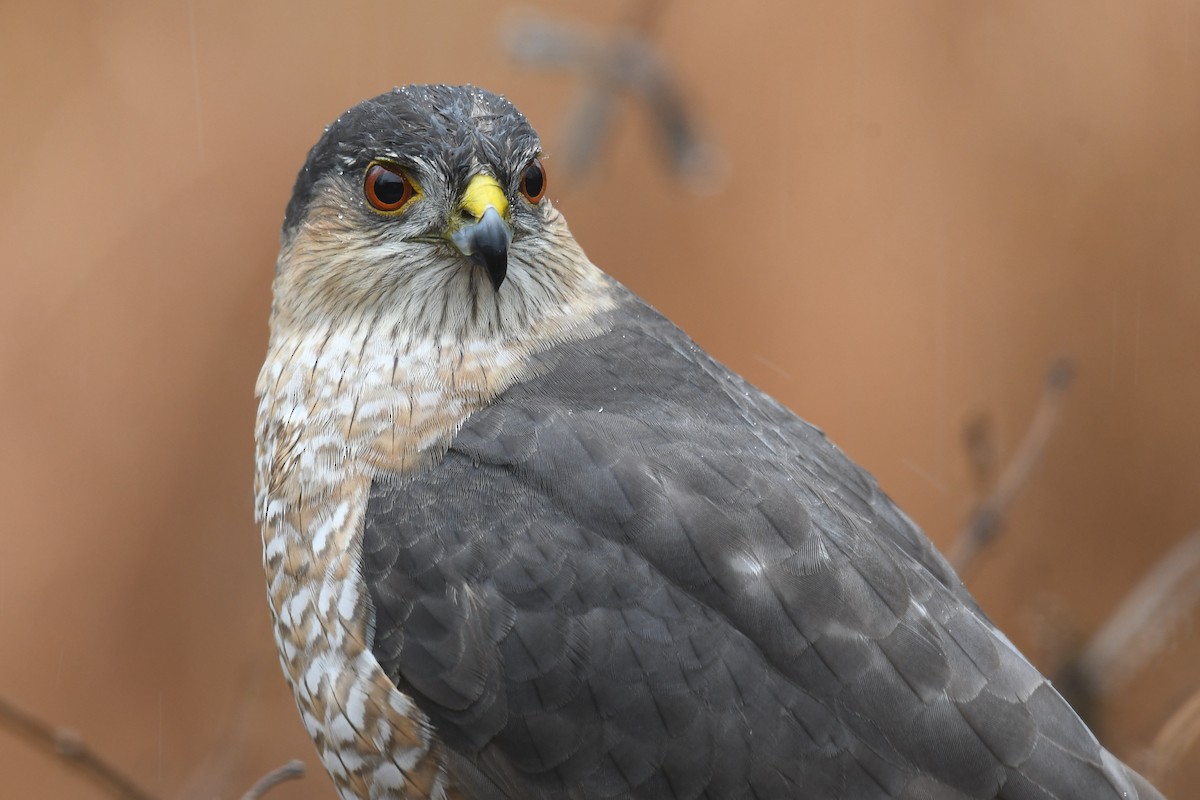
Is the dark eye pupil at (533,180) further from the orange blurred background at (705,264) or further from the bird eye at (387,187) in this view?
the orange blurred background at (705,264)

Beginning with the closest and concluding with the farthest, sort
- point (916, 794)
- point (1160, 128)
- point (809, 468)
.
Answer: point (916, 794), point (809, 468), point (1160, 128)

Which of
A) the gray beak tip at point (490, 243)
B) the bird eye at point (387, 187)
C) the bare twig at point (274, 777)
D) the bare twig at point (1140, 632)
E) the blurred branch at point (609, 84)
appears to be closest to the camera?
the bare twig at point (274, 777)

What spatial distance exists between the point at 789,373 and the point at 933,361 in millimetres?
630

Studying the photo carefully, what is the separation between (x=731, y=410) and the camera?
126 inches

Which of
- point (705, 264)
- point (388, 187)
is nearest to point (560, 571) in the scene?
point (388, 187)

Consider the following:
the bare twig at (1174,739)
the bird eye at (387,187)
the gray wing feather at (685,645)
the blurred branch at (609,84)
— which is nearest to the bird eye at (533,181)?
the bird eye at (387,187)

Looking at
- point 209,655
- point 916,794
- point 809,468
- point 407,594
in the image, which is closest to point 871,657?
point 916,794

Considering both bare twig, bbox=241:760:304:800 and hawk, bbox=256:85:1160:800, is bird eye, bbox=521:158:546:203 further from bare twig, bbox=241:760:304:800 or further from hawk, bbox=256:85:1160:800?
bare twig, bbox=241:760:304:800

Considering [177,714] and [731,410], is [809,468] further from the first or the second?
[177,714]

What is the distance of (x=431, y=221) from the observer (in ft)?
10.5

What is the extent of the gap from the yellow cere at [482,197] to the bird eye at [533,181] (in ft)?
0.48

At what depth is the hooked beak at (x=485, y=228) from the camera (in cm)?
305

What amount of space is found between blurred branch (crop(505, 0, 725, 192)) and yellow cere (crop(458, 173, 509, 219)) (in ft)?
2.13

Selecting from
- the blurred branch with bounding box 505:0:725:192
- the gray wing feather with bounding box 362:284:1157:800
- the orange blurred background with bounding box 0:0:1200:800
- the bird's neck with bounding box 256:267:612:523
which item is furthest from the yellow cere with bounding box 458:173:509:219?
the orange blurred background with bounding box 0:0:1200:800
